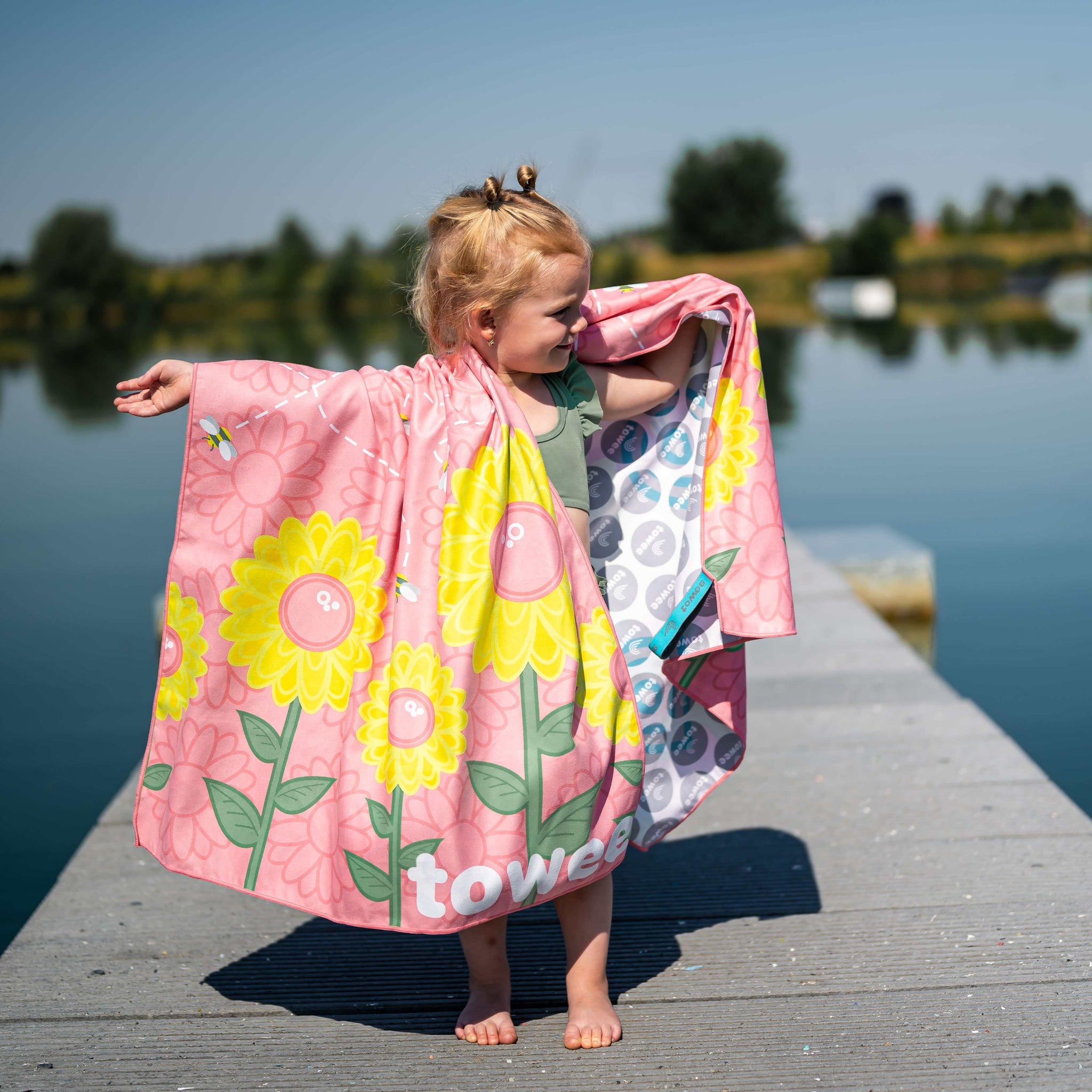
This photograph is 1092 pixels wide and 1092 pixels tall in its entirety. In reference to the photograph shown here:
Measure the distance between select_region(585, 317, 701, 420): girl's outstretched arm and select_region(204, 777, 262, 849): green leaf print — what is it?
0.94 m

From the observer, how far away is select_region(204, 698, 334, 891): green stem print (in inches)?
80.1

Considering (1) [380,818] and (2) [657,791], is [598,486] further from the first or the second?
(1) [380,818]

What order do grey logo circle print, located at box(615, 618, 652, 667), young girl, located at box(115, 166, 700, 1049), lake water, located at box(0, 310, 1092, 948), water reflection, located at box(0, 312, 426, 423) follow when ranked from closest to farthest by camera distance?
1. young girl, located at box(115, 166, 700, 1049)
2. grey logo circle print, located at box(615, 618, 652, 667)
3. lake water, located at box(0, 310, 1092, 948)
4. water reflection, located at box(0, 312, 426, 423)

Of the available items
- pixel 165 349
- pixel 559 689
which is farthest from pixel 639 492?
pixel 165 349

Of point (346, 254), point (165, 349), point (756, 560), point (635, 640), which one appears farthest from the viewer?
point (346, 254)

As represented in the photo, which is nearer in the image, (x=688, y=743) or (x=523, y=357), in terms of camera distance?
(x=523, y=357)

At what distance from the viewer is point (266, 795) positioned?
205cm

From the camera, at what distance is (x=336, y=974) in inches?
92.8

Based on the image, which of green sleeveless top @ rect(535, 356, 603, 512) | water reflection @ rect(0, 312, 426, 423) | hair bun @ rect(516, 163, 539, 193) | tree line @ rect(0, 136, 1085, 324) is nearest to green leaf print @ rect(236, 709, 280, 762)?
green sleeveless top @ rect(535, 356, 603, 512)

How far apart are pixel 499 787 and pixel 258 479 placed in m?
0.65

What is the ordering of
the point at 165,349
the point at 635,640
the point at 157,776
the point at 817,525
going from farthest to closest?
the point at 165,349 < the point at 817,525 < the point at 635,640 < the point at 157,776

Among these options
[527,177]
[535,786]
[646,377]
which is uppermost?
[527,177]

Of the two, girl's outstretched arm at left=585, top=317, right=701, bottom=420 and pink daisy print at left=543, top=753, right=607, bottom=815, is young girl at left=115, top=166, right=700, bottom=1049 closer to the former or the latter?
girl's outstretched arm at left=585, top=317, right=701, bottom=420

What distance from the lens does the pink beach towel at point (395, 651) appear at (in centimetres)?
192
